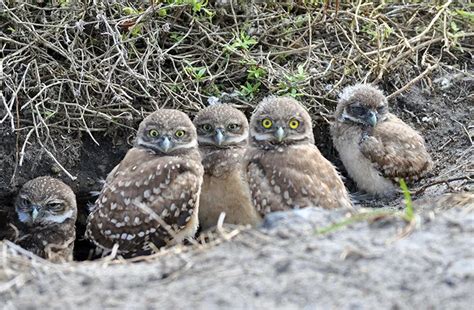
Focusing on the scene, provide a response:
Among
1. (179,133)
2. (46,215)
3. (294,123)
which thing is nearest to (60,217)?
(46,215)

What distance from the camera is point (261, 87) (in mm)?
8562

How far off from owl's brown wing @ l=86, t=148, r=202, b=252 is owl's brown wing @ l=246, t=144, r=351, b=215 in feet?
1.64

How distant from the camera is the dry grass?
804cm

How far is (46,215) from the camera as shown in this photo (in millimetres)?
7566

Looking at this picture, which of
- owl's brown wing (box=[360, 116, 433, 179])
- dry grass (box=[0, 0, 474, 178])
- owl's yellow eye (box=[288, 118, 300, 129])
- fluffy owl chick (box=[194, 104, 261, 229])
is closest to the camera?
owl's yellow eye (box=[288, 118, 300, 129])

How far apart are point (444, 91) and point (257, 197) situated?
9.93 ft

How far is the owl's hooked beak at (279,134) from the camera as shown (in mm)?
7230

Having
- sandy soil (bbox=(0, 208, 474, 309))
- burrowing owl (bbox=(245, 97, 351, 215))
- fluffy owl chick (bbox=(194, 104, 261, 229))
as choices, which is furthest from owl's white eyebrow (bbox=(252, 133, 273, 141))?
sandy soil (bbox=(0, 208, 474, 309))

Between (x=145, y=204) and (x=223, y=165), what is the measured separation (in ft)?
3.31

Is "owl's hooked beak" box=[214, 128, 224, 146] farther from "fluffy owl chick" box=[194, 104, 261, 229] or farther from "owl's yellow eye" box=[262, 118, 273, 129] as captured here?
"owl's yellow eye" box=[262, 118, 273, 129]

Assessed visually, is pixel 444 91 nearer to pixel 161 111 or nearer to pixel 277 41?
pixel 277 41

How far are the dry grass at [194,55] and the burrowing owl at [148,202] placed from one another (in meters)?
0.92

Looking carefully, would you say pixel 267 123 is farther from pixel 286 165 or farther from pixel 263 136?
pixel 286 165

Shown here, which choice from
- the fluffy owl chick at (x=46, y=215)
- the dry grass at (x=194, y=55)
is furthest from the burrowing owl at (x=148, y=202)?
the dry grass at (x=194, y=55)
